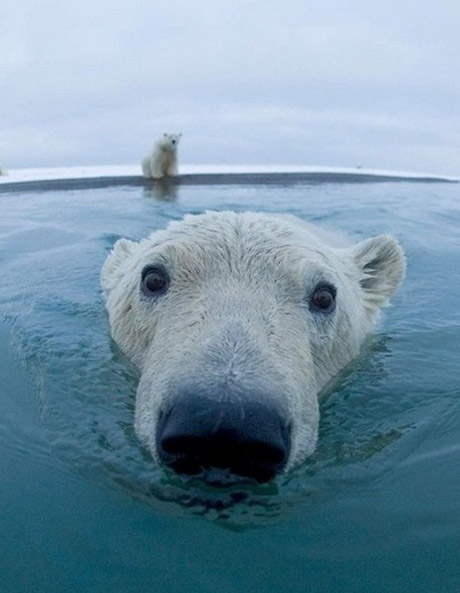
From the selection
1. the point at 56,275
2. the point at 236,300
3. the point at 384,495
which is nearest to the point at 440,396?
the point at 384,495

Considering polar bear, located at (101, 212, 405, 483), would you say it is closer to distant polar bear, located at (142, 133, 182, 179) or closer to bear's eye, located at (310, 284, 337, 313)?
bear's eye, located at (310, 284, 337, 313)

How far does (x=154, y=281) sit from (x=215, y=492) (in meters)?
1.83

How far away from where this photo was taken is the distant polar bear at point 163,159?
74.5ft

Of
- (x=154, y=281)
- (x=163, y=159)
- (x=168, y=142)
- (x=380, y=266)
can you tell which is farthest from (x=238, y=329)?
(x=163, y=159)

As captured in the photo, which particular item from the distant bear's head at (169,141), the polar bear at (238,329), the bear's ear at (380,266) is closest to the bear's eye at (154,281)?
the polar bear at (238,329)

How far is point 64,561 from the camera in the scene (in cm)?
309

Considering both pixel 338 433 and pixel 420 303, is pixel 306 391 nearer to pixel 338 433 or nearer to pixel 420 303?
pixel 338 433

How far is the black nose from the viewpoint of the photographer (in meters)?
3.01

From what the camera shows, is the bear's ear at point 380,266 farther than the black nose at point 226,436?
Yes

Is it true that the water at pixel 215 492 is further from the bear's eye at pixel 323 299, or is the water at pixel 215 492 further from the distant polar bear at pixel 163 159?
the distant polar bear at pixel 163 159

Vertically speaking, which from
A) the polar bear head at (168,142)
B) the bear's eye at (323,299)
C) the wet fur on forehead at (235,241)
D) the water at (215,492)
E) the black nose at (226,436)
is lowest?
the water at (215,492)

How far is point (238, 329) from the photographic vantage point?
12.1ft

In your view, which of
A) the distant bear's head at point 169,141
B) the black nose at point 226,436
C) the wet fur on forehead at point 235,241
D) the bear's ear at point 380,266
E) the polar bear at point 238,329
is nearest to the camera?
the black nose at point 226,436

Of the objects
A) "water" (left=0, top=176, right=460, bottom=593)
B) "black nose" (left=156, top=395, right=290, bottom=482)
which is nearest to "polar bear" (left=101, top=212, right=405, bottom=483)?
"black nose" (left=156, top=395, right=290, bottom=482)
